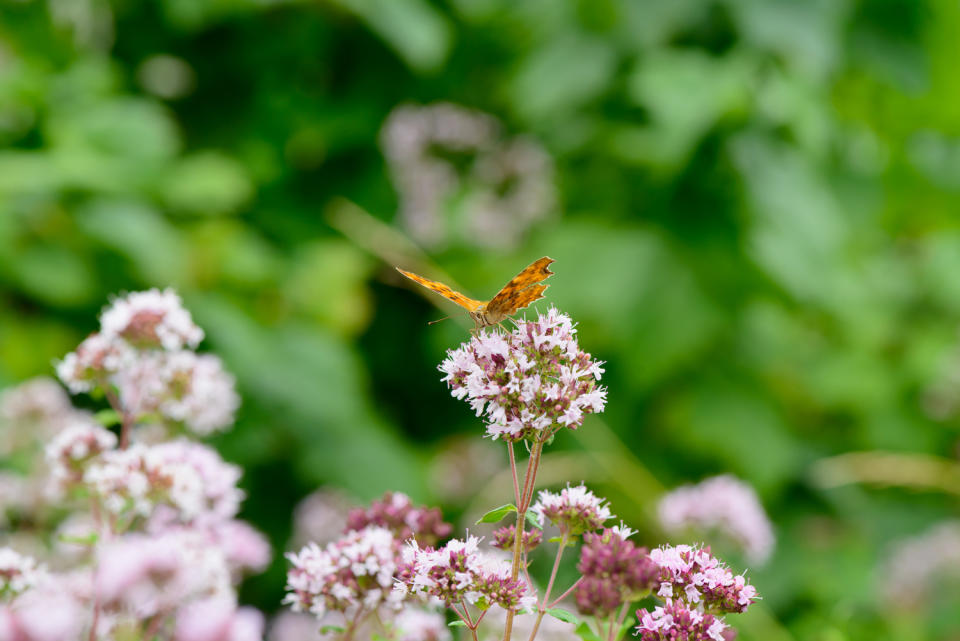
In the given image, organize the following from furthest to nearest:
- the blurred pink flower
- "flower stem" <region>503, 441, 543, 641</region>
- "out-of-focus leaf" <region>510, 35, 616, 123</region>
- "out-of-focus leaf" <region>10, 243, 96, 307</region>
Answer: "out-of-focus leaf" <region>510, 35, 616, 123</region>, "out-of-focus leaf" <region>10, 243, 96, 307</region>, "flower stem" <region>503, 441, 543, 641</region>, the blurred pink flower

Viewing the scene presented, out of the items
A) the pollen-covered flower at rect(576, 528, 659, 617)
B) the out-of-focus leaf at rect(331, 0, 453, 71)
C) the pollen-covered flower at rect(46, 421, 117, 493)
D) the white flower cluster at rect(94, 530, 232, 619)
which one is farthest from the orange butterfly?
the out-of-focus leaf at rect(331, 0, 453, 71)

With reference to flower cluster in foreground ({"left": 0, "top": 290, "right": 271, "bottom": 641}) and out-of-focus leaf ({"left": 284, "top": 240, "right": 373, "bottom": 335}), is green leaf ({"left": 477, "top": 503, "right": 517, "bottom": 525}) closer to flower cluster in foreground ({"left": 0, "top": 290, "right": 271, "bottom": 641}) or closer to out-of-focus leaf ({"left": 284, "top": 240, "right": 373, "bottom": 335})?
flower cluster in foreground ({"left": 0, "top": 290, "right": 271, "bottom": 641})

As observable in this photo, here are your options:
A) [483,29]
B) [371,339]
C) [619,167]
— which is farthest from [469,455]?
[483,29]

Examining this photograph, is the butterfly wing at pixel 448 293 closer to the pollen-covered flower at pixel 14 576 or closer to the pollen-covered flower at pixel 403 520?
the pollen-covered flower at pixel 403 520

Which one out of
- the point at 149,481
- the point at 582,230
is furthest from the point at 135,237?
the point at 149,481

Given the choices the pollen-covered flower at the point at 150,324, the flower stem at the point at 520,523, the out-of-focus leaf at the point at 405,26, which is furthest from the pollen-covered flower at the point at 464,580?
the out-of-focus leaf at the point at 405,26

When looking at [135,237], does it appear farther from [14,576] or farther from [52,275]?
[14,576]
